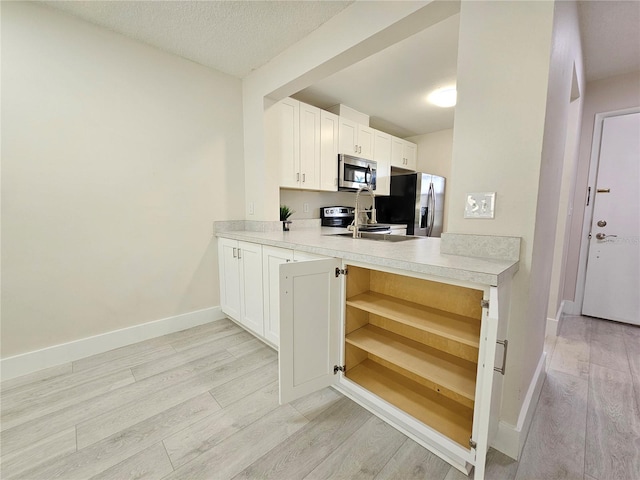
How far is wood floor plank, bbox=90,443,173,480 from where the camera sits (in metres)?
1.09

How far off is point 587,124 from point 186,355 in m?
4.32

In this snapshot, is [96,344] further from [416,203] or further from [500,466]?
[416,203]

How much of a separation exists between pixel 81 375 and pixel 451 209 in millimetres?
2527

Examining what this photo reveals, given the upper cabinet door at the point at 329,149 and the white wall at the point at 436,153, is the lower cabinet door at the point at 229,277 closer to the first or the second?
the upper cabinet door at the point at 329,149

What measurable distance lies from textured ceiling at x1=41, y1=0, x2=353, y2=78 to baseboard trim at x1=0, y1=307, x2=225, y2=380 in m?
2.26

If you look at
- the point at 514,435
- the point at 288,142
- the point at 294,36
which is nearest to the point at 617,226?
the point at 514,435

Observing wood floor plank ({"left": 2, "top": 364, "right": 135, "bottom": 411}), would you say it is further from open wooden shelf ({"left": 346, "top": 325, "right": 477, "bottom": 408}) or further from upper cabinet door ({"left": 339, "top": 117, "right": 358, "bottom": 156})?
upper cabinet door ({"left": 339, "top": 117, "right": 358, "bottom": 156})

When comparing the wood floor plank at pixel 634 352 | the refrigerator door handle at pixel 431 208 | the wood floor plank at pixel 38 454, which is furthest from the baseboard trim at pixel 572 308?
the wood floor plank at pixel 38 454

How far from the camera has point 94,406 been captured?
4.87 feet

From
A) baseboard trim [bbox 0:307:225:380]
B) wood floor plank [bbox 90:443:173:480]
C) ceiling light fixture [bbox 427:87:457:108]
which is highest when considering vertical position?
ceiling light fixture [bbox 427:87:457:108]

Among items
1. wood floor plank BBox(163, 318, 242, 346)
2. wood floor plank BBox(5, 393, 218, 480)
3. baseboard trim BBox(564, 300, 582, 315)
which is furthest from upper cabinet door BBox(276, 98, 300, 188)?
baseboard trim BBox(564, 300, 582, 315)

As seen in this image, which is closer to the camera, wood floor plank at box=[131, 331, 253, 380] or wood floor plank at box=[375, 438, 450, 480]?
wood floor plank at box=[375, 438, 450, 480]

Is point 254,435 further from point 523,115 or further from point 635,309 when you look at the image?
point 635,309

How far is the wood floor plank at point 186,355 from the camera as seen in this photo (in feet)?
5.95
